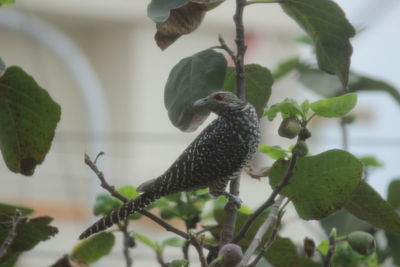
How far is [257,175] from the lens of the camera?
0.90m

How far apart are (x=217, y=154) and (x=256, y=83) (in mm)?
315

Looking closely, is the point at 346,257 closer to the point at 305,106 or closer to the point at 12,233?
the point at 305,106

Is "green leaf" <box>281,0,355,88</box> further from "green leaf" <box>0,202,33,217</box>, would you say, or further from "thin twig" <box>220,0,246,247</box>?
"green leaf" <box>0,202,33,217</box>

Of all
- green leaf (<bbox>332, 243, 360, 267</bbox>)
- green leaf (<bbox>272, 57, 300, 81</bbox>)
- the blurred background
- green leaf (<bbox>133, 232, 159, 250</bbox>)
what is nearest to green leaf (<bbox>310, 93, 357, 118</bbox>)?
green leaf (<bbox>332, 243, 360, 267</bbox>)

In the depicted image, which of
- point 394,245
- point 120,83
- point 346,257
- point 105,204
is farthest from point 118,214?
point 120,83

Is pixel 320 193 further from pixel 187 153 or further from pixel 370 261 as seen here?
pixel 187 153

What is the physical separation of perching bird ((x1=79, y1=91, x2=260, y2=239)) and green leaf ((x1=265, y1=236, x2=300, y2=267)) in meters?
0.14

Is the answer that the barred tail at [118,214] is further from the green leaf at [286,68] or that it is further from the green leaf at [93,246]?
the green leaf at [286,68]

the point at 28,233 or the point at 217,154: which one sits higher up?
the point at 28,233

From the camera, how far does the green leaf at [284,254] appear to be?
3.11ft

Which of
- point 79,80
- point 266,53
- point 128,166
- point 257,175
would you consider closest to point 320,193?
point 257,175

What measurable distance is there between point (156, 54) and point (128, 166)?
943mm

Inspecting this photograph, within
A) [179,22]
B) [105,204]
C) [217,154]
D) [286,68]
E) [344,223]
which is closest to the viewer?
[179,22]

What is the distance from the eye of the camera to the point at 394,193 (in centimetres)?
119
